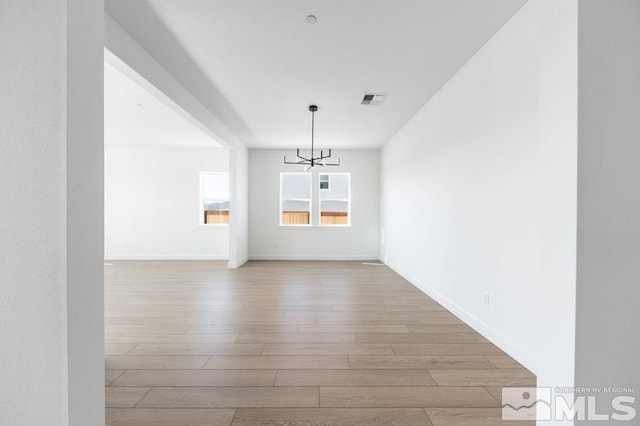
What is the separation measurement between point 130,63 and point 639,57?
3.48 meters

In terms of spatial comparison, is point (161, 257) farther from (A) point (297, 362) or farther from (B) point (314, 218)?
(A) point (297, 362)

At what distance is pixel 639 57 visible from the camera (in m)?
1.33

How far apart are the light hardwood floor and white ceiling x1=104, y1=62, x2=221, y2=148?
2.61 m

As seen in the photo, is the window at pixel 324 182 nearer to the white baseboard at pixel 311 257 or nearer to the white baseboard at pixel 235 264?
the white baseboard at pixel 311 257

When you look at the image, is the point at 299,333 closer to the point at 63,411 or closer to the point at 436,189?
the point at 63,411

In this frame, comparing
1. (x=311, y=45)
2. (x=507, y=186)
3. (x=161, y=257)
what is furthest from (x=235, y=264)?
(x=507, y=186)

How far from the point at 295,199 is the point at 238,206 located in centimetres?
165

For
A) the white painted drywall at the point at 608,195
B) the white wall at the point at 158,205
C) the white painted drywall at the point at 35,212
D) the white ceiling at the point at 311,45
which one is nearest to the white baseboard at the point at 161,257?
the white wall at the point at 158,205

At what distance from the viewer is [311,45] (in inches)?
121

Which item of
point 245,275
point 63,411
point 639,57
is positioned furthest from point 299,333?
point 245,275

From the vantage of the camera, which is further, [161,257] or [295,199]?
[295,199]

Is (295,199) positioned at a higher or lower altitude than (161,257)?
higher

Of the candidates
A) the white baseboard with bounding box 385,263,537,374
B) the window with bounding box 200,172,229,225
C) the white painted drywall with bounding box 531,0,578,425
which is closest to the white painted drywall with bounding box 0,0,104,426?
the white painted drywall with bounding box 531,0,578,425

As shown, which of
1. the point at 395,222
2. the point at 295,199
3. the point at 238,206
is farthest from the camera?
the point at 295,199
